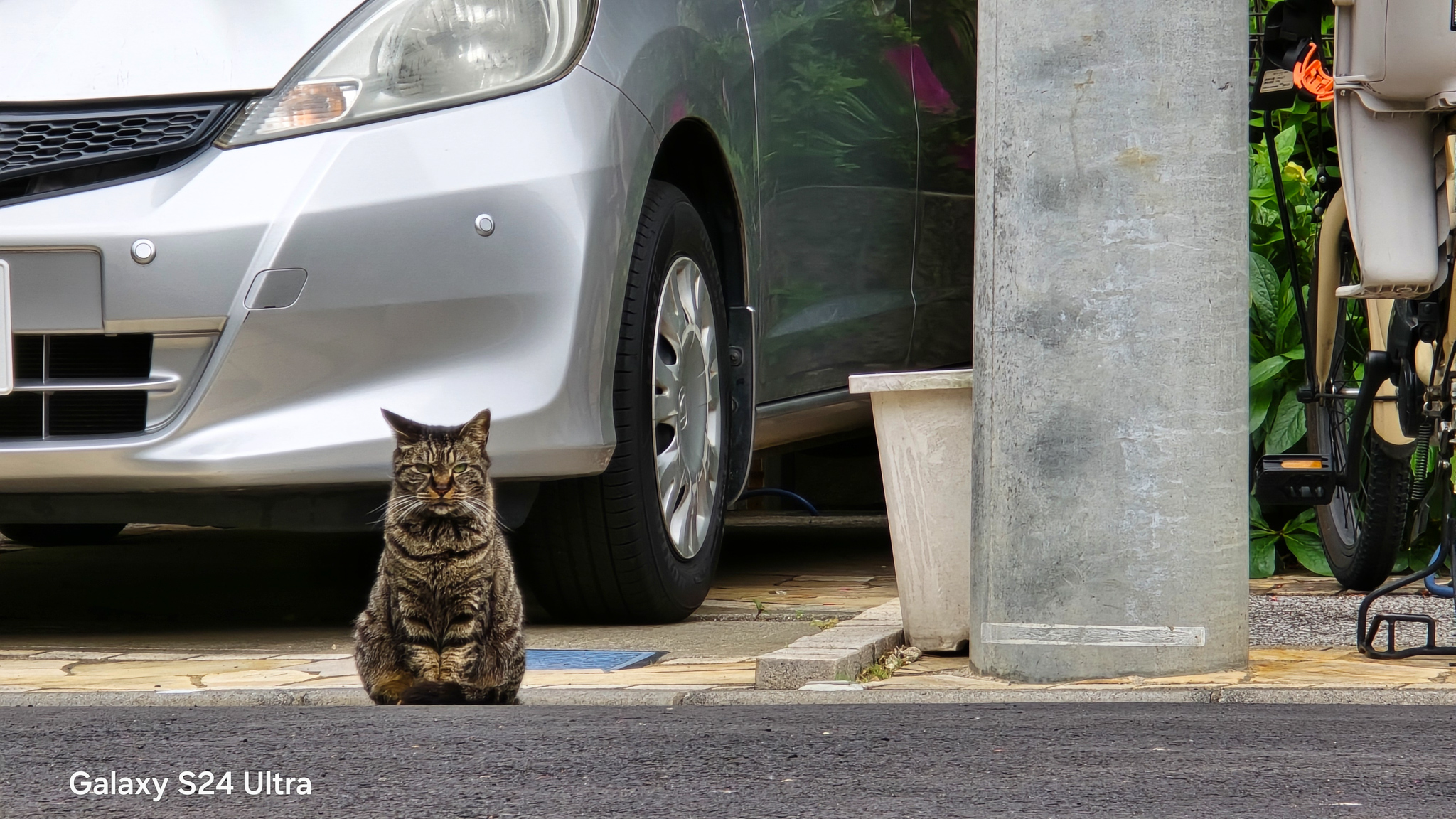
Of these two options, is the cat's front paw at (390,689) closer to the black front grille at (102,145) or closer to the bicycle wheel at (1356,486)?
the black front grille at (102,145)

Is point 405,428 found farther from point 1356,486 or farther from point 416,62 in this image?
point 1356,486

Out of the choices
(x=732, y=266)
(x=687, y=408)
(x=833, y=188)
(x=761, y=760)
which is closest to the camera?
(x=761, y=760)

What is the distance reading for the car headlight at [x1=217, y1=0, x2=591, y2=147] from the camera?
3.54 m

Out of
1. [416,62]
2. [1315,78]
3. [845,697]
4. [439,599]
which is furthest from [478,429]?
[1315,78]

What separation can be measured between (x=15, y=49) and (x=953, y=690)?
7.38ft

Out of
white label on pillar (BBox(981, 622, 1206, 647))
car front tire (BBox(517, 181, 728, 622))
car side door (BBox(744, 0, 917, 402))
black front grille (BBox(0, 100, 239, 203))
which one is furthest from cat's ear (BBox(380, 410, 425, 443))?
car side door (BBox(744, 0, 917, 402))

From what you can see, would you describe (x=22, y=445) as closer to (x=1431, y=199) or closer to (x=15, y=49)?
(x=15, y=49)

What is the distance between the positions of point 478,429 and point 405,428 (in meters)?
0.14

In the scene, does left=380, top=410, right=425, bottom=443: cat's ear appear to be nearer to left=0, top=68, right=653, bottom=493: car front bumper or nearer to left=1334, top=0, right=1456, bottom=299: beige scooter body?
left=0, top=68, right=653, bottom=493: car front bumper

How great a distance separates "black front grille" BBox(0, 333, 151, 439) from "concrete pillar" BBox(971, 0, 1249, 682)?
169 centimetres

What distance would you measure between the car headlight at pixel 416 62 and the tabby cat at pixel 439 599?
0.68 metres

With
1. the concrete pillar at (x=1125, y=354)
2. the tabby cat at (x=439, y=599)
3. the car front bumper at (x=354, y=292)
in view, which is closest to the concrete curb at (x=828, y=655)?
the concrete pillar at (x=1125, y=354)

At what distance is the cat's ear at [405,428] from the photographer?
3.37 m

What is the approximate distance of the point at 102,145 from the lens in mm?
3541
